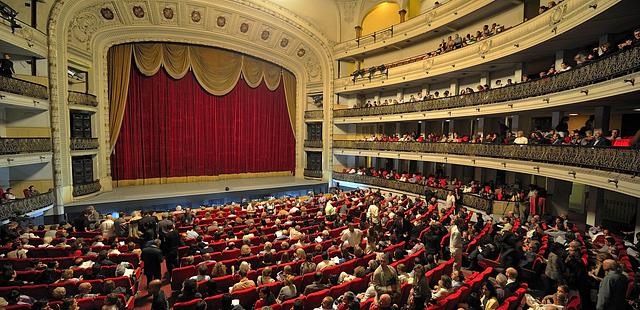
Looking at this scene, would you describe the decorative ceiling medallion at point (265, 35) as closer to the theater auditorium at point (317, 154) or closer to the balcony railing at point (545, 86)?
the theater auditorium at point (317, 154)

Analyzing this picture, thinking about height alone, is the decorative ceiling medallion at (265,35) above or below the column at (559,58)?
above

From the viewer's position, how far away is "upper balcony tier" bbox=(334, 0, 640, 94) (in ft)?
29.5

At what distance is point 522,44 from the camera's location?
40.7 ft

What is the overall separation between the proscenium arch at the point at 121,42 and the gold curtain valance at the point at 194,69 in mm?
552

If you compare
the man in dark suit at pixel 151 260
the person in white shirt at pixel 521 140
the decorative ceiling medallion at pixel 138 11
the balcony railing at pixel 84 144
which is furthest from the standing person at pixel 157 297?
the decorative ceiling medallion at pixel 138 11

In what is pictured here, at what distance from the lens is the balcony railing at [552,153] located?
24.6ft

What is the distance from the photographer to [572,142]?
10.1 m

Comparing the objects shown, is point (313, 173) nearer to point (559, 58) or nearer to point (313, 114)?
point (313, 114)

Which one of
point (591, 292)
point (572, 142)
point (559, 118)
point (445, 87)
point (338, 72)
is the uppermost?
point (338, 72)

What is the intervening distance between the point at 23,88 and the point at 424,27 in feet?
62.2

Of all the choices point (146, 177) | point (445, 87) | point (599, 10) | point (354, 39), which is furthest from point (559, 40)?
point (146, 177)

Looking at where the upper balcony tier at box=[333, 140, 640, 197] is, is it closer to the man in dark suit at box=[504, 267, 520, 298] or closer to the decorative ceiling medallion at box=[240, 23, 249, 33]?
the man in dark suit at box=[504, 267, 520, 298]

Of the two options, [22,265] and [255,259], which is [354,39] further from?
[22,265]

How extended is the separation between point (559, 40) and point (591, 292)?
884cm
